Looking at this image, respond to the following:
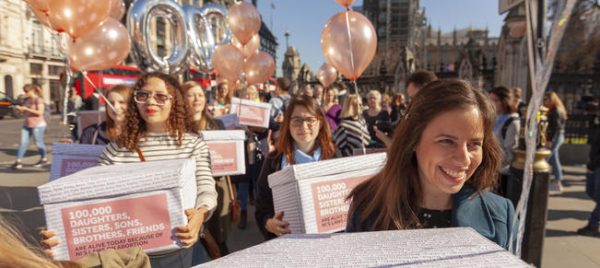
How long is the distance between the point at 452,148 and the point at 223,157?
2133 millimetres

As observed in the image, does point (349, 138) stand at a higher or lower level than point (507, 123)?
lower

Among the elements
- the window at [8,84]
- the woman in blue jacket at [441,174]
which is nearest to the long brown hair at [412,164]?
the woman in blue jacket at [441,174]

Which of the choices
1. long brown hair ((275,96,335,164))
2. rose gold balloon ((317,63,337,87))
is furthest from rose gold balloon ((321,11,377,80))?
rose gold balloon ((317,63,337,87))

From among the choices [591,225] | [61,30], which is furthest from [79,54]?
[591,225]

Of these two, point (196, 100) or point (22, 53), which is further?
point (22, 53)

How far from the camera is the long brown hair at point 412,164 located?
1354 millimetres

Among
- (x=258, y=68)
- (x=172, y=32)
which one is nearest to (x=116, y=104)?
(x=172, y=32)

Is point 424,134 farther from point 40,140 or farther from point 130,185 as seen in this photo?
point 40,140

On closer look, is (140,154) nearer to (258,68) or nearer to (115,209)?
(115,209)

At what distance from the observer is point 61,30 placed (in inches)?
140

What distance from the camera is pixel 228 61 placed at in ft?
22.3

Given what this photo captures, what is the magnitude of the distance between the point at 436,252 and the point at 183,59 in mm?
6080

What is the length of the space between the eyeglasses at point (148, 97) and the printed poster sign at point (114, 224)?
815 mm

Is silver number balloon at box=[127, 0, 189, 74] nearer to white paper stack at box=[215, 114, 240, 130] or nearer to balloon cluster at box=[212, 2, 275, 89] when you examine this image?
balloon cluster at box=[212, 2, 275, 89]
